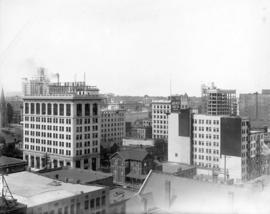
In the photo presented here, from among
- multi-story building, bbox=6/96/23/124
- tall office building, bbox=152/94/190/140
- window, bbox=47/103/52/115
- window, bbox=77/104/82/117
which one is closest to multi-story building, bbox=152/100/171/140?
tall office building, bbox=152/94/190/140

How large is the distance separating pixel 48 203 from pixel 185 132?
535 inches

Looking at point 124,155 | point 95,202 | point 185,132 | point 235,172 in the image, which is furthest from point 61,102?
point 95,202

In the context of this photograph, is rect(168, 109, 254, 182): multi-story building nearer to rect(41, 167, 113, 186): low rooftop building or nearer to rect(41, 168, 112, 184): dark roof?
rect(41, 167, 113, 186): low rooftop building

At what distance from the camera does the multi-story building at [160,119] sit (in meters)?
32.0

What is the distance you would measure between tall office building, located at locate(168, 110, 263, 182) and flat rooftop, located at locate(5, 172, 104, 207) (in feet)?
30.1

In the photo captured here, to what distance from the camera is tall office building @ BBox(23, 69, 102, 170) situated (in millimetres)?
21188

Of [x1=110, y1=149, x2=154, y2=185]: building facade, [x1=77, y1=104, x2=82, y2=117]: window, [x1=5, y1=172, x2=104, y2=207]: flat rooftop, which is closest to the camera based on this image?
[x1=5, y1=172, x2=104, y2=207]: flat rooftop

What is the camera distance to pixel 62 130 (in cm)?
2167

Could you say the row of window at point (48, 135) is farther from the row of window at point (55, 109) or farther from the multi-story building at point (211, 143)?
the multi-story building at point (211, 143)

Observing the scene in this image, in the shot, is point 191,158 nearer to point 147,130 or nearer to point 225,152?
point 225,152

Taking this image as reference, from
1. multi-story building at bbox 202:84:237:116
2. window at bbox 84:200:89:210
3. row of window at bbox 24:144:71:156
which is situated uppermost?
multi-story building at bbox 202:84:237:116

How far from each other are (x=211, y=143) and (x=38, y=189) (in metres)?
Result: 12.1


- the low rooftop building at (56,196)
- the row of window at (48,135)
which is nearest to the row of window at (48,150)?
the row of window at (48,135)

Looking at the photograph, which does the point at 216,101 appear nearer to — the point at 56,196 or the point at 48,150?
the point at 48,150
